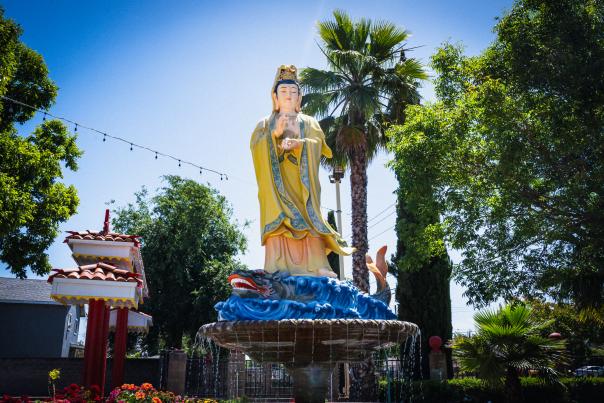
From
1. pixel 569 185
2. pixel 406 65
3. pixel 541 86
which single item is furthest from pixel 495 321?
pixel 406 65

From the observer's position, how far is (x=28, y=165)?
16922mm

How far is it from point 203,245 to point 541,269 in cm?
2171

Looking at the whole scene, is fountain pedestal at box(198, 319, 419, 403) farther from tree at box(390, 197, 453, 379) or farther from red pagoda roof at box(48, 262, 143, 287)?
tree at box(390, 197, 453, 379)

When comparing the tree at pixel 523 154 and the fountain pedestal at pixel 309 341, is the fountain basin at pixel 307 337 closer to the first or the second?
the fountain pedestal at pixel 309 341

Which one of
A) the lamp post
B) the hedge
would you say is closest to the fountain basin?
the hedge

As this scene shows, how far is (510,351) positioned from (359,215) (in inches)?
250

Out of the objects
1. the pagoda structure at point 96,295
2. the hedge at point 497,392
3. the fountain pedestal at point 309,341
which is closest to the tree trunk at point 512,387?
the hedge at point 497,392

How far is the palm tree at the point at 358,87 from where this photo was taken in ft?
60.9

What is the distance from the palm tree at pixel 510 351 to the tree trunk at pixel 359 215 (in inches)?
160

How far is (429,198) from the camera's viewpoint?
48.2 feet

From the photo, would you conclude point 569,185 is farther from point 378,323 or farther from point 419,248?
point 378,323

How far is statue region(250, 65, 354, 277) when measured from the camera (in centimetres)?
1055

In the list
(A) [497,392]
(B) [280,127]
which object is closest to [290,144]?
(B) [280,127]

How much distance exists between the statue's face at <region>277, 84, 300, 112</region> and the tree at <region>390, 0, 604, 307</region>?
4.30 m
